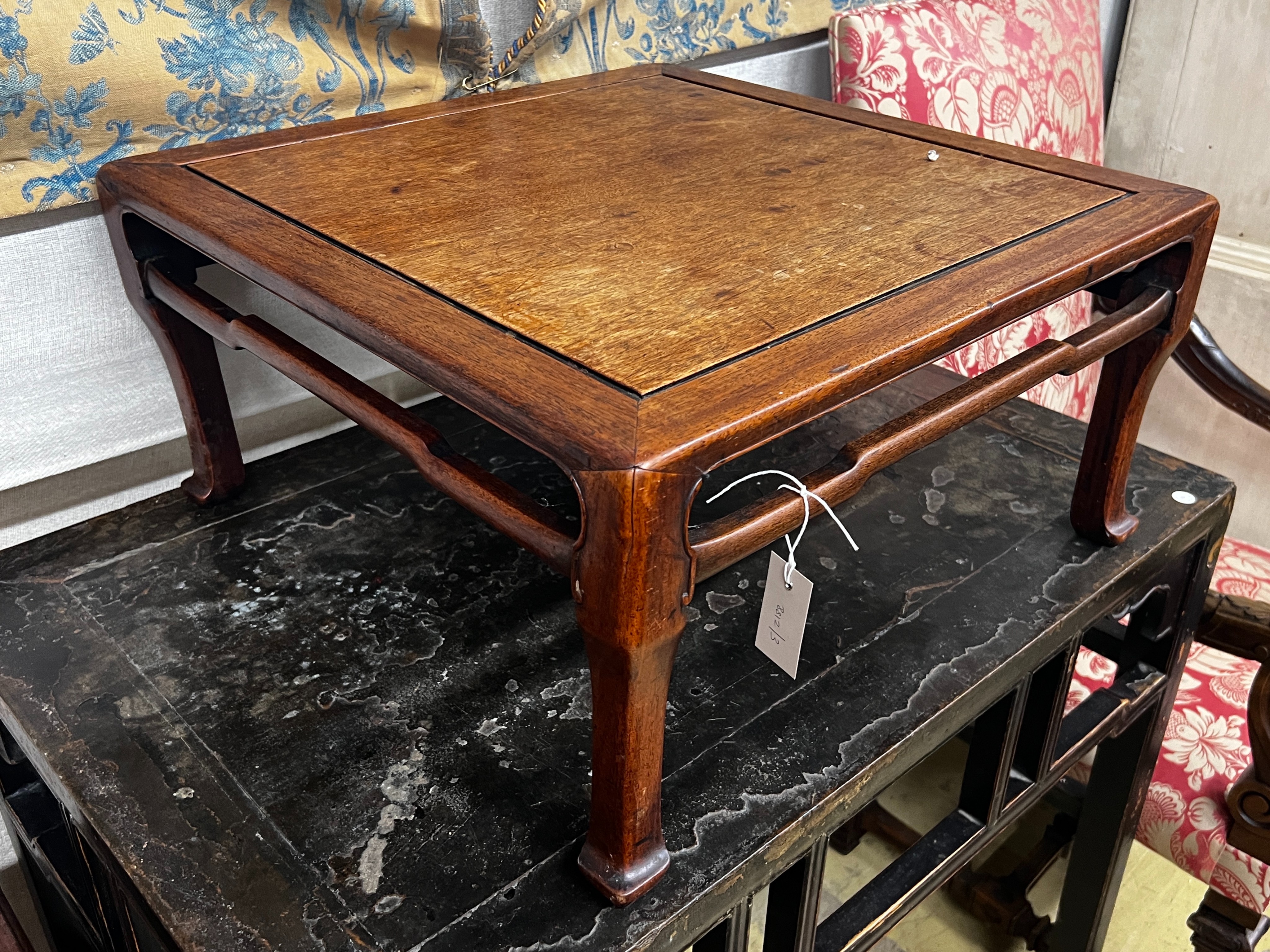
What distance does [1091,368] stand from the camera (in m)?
1.67

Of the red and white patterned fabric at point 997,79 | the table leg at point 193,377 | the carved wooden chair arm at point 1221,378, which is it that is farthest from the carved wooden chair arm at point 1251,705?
the table leg at point 193,377

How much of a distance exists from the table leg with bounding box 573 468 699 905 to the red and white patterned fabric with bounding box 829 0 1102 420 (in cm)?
76

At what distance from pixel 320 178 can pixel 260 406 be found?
33cm

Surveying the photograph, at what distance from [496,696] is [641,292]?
306 mm

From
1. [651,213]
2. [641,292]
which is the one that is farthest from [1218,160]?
[641,292]

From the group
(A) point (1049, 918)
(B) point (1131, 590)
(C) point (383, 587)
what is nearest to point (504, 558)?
(C) point (383, 587)

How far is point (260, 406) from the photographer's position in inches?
41.7

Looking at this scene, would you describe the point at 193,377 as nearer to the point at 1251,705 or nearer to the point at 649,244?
the point at 649,244

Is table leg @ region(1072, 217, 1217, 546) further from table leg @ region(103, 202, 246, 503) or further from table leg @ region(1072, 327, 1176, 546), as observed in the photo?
table leg @ region(103, 202, 246, 503)

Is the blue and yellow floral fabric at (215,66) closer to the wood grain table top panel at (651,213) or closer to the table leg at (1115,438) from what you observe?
the wood grain table top panel at (651,213)

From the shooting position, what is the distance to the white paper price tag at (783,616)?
645 mm

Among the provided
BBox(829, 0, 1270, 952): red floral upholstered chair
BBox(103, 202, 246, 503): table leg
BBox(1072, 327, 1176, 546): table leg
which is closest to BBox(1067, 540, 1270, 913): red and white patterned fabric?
BBox(829, 0, 1270, 952): red floral upholstered chair

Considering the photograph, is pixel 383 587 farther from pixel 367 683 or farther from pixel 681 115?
pixel 681 115

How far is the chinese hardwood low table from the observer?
0.53 meters
